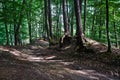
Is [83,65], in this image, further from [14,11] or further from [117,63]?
[14,11]

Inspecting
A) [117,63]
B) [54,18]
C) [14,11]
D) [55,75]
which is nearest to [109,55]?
[117,63]

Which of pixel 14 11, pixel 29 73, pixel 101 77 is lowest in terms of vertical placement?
pixel 101 77

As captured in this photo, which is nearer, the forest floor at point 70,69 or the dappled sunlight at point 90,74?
the forest floor at point 70,69

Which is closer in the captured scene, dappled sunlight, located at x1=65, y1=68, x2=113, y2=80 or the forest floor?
the forest floor

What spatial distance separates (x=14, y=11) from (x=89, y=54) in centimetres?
576

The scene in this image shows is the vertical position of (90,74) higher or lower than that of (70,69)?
lower

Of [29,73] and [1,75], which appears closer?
[1,75]

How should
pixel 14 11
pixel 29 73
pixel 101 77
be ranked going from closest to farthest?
1. pixel 29 73
2. pixel 101 77
3. pixel 14 11

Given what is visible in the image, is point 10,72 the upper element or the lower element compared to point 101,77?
upper

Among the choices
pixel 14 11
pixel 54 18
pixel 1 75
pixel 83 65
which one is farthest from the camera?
pixel 54 18

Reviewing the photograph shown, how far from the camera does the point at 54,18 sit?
1668 inches

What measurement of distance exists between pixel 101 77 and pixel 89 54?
14.4 ft

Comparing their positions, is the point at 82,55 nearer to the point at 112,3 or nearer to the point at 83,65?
the point at 83,65

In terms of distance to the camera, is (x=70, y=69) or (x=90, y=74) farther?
(x=70, y=69)
